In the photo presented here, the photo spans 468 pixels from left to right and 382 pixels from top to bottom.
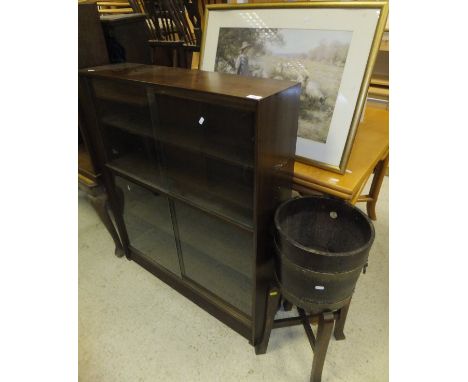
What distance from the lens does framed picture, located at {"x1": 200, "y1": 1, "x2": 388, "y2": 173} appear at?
3.12ft

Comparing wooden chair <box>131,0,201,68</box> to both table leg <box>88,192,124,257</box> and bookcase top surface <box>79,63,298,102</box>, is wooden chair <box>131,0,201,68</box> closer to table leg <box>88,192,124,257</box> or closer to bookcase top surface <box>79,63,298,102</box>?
bookcase top surface <box>79,63,298,102</box>

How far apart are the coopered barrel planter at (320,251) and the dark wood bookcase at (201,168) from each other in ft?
0.33

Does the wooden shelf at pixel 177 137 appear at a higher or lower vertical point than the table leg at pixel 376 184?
higher

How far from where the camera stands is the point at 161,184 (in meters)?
1.27

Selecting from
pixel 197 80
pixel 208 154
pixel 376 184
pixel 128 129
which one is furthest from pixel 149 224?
pixel 376 184

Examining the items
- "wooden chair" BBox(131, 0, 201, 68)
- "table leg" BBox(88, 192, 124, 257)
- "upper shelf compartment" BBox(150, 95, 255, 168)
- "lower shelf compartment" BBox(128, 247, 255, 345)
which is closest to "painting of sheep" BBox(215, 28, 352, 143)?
"upper shelf compartment" BBox(150, 95, 255, 168)

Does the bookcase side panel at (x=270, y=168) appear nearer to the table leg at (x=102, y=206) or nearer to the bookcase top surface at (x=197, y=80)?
the bookcase top surface at (x=197, y=80)

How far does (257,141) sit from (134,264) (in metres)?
1.33

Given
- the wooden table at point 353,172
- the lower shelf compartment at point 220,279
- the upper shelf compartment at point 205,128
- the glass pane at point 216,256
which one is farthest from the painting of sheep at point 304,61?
the lower shelf compartment at point 220,279

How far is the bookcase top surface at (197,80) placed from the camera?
816 millimetres

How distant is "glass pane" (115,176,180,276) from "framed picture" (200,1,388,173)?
765 millimetres

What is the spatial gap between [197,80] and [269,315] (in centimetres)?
94

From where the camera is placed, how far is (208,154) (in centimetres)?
109

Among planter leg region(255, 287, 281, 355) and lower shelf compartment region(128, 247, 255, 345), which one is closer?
planter leg region(255, 287, 281, 355)
